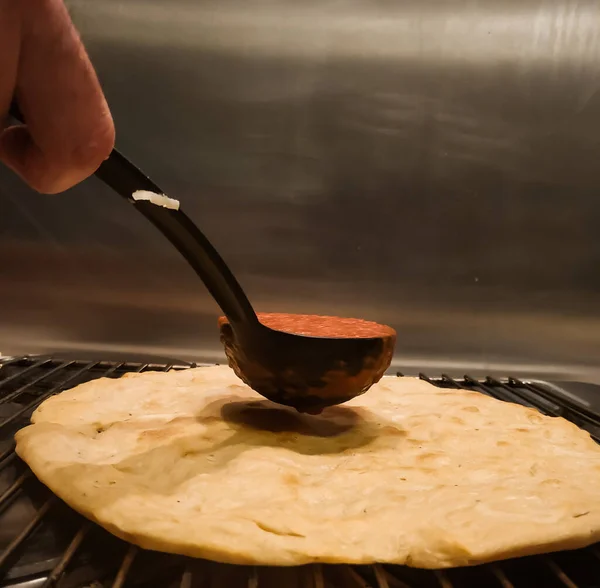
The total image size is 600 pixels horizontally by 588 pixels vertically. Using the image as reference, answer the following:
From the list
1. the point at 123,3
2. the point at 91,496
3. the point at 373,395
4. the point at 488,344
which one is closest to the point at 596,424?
the point at 373,395

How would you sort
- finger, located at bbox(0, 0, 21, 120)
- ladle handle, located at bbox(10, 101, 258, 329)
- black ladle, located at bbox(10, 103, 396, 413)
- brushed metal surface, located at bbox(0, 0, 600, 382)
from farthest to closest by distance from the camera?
brushed metal surface, located at bbox(0, 0, 600, 382) < black ladle, located at bbox(10, 103, 396, 413) < ladle handle, located at bbox(10, 101, 258, 329) < finger, located at bbox(0, 0, 21, 120)

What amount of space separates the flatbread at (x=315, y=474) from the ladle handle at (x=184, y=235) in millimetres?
167

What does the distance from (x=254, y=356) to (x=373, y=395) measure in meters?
0.29

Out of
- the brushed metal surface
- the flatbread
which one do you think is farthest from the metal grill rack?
the brushed metal surface

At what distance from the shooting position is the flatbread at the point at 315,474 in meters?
0.47

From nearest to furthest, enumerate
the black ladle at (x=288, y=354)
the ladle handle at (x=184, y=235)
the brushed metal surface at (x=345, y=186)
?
the ladle handle at (x=184, y=235) < the black ladle at (x=288, y=354) < the brushed metal surface at (x=345, y=186)

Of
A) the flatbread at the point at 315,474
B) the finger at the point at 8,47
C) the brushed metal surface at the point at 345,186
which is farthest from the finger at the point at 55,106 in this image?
the brushed metal surface at the point at 345,186

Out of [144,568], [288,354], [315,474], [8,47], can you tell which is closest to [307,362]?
Answer: [288,354]

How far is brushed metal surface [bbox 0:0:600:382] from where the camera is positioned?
1.35 m

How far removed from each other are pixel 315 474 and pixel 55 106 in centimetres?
44

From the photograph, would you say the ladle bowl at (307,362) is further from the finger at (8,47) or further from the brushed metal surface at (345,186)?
the brushed metal surface at (345,186)

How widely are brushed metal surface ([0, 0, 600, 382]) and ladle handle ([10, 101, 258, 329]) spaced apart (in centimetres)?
66

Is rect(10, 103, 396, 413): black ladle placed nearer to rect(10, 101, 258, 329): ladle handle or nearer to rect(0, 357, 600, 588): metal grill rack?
rect(10, 101, 258, 329): ladle handle

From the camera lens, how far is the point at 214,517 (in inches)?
19.6
